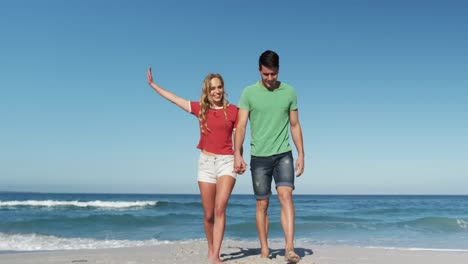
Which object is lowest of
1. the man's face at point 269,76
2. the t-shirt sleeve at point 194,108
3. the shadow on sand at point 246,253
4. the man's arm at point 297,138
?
the shadow on sand at point 246,253

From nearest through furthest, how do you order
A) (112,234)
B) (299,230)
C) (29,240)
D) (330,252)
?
(330,252) < (29,240) < (112,234) < (299,230)

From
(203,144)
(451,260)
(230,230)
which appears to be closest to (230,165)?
(203,144)

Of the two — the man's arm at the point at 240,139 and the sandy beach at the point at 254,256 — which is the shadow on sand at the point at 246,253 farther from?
the man's arm at the point at 240,139

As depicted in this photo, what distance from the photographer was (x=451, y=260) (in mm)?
5891

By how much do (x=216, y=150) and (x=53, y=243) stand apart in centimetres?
777

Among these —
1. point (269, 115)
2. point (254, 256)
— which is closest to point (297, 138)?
point (269, 115)

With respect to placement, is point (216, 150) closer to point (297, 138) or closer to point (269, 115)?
point (269, 115)

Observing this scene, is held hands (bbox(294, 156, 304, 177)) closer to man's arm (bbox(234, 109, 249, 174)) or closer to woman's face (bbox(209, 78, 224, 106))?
man's arm (bbox(234, 109, 249, 174))

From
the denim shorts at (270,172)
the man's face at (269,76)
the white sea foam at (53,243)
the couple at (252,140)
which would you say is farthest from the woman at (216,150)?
the white sea foam at (53,243)

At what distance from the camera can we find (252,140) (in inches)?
186

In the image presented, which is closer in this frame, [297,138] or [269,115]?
[269,115]

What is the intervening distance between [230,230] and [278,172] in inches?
375

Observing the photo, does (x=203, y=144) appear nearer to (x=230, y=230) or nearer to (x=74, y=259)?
(x=74, y=259)

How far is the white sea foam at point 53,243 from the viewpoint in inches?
391
